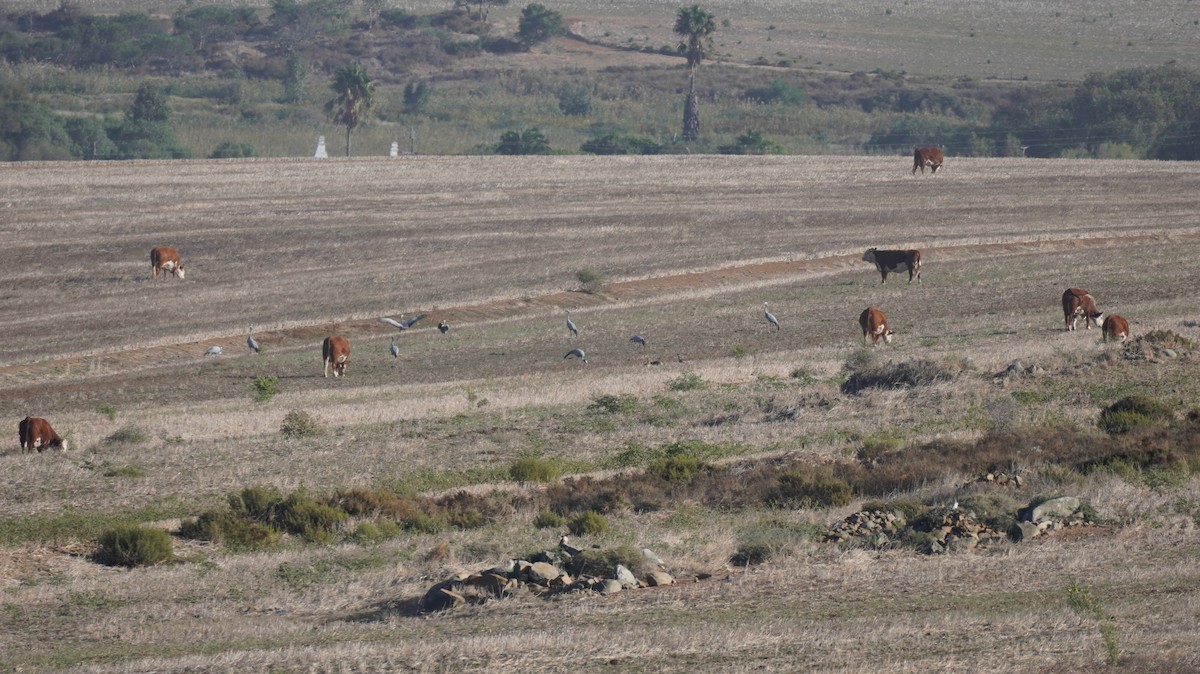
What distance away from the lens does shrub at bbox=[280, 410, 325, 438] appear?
89.9 feet

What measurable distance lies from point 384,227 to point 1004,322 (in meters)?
30.0

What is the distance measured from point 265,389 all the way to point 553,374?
6466mm

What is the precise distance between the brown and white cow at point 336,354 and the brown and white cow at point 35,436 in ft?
34.9

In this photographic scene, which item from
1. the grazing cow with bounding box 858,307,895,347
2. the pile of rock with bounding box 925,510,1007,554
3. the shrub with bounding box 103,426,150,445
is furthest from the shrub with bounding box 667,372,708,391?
the pile of rock with bounding box 925,510,1007,554

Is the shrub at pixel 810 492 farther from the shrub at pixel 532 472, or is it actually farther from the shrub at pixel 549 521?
the shrub at pixel 532 472

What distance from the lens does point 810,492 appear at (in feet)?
70.9

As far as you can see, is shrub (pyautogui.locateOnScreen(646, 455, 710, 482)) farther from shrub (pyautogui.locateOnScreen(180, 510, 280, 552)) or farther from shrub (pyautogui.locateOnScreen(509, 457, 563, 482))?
shrub (pyautogui.locateOnScreen(180, 510, 280, 552))

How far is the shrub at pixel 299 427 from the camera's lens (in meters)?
27.4

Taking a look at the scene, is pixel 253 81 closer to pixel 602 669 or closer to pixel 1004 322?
pixel 1004 322

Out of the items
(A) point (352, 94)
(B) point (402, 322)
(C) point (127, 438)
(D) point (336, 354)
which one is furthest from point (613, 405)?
(A) point (352, 94)

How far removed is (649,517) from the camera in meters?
21.2

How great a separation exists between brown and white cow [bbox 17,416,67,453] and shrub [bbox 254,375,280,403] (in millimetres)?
7090

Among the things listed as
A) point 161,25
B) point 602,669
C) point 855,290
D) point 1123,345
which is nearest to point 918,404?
point 1123,345

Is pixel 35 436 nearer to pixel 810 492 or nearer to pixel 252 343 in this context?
pixel 810 492
